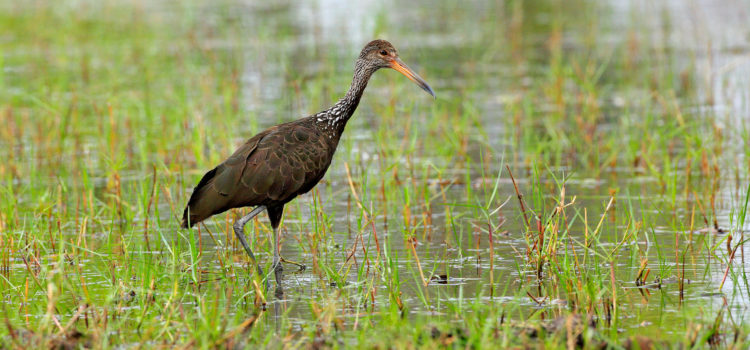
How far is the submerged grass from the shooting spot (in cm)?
595

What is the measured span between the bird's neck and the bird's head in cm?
5

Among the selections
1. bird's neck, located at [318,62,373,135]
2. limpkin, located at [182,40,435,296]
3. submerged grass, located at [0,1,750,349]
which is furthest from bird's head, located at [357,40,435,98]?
submerged grass, located at [0,1,750,349]

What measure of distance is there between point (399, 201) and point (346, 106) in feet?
5.72

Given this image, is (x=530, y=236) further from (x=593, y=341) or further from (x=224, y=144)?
(x=224, y=144)

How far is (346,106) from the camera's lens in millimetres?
7719

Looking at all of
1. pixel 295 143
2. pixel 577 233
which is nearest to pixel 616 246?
pixel 577 233

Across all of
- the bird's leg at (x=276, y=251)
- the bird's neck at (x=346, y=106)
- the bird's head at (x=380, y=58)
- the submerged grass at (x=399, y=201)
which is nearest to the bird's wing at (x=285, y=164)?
the bird's leg at (x=276, y=251)

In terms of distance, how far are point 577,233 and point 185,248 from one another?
271 cm

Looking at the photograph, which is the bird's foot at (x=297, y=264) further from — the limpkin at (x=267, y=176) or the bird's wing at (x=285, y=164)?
the bird's wing at (x=285, y=164)

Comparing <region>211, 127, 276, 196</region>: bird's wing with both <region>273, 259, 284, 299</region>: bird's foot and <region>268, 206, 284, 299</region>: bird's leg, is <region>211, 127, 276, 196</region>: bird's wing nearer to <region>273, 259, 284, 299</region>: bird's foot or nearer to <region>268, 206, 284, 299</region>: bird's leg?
<region>268, 206, 284, 299</region>: bird's leg

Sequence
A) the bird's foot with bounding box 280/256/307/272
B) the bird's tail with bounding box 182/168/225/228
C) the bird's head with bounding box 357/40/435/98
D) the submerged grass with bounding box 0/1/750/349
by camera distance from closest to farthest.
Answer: the submerged grass with bounding box 0/1/750/349, the bird's tail with bounding box 182/168/225/228, the bird's foot with bounding box 280/256/307/272, the bird's head with bounding box 357/40/435/98

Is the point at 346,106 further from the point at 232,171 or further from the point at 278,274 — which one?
the point at 278,274

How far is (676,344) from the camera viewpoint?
5293 millimetres

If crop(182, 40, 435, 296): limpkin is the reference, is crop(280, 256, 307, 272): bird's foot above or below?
below
